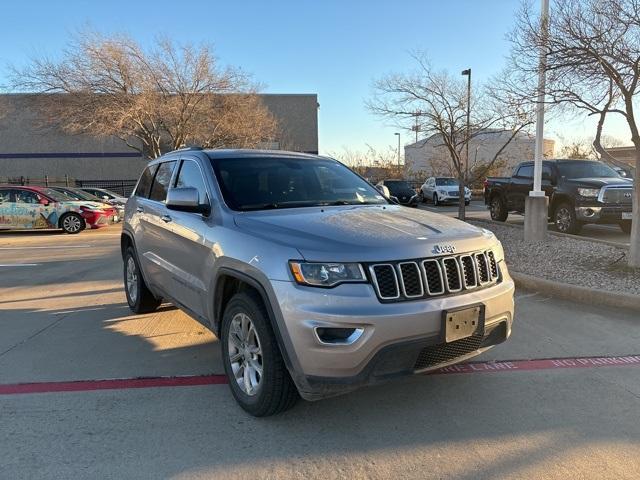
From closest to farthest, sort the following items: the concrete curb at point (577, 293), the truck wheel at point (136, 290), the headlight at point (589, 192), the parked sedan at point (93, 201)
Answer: the truck wheel at point (136, 290), the concrete curb at point (577, 293), the headlight at point (589, 192), the parked sedan at point (93, 201)

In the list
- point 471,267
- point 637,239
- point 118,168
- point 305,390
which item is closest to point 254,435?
point 305,390

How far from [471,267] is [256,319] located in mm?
1426

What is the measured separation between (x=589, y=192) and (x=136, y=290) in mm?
10525

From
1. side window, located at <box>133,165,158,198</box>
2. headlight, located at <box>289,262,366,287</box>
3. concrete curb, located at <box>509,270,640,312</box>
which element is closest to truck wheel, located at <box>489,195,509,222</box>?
concrete curb, located at <box>509,270,640,312</box>

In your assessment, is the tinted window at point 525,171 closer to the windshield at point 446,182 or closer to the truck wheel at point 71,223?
the windshield at point 446,182

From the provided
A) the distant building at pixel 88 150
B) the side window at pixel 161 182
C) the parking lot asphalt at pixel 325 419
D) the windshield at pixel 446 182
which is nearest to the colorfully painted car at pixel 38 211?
the parking lot asphalt at pixel 325 419

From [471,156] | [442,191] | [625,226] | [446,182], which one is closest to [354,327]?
[625,226]

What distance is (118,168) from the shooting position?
41.4 metres

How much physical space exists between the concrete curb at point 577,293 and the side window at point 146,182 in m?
5.04

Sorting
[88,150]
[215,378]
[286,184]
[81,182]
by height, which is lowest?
[215,378]

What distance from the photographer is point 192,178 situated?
4445 millimetres

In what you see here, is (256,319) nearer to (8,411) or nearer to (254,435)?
(254,435)

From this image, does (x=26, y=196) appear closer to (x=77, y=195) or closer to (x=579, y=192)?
(x=77, y=195)

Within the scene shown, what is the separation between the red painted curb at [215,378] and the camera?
3.88 metres
